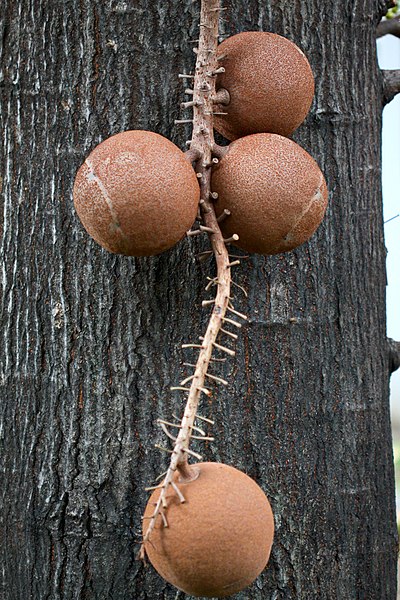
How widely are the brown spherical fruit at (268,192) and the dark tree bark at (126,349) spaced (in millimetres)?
183

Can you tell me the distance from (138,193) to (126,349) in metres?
0.37

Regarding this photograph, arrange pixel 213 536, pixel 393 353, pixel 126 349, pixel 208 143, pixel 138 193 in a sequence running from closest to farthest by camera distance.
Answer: pixel 213 536 → pixel 138 193 → pixel 208 143 → pixel 126 349 → pixel 393 353

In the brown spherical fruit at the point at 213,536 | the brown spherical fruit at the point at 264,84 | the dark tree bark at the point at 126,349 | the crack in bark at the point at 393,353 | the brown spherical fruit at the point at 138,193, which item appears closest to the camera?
the brown spherical fruit at the point at 213,536

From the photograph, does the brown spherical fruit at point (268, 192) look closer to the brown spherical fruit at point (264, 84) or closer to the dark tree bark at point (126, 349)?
the brown spherical fruit at point (264, 84)

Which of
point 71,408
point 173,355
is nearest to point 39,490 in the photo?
point 71,408

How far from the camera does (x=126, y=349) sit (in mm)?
1380

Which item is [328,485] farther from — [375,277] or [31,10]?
[31,10]

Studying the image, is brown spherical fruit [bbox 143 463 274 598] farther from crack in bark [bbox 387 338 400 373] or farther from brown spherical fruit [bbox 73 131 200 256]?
crack in bark [bbox 387 338 400 373]

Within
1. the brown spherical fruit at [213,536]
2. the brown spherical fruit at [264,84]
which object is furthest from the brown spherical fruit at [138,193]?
the brown spherical fruit at [213,536]

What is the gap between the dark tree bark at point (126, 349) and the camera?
137 cm

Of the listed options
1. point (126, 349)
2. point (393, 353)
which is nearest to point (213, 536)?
point (126, 349)

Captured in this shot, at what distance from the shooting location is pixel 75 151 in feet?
4.64

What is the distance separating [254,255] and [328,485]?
45 centimetres

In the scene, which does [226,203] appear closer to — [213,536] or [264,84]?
[264,84]
